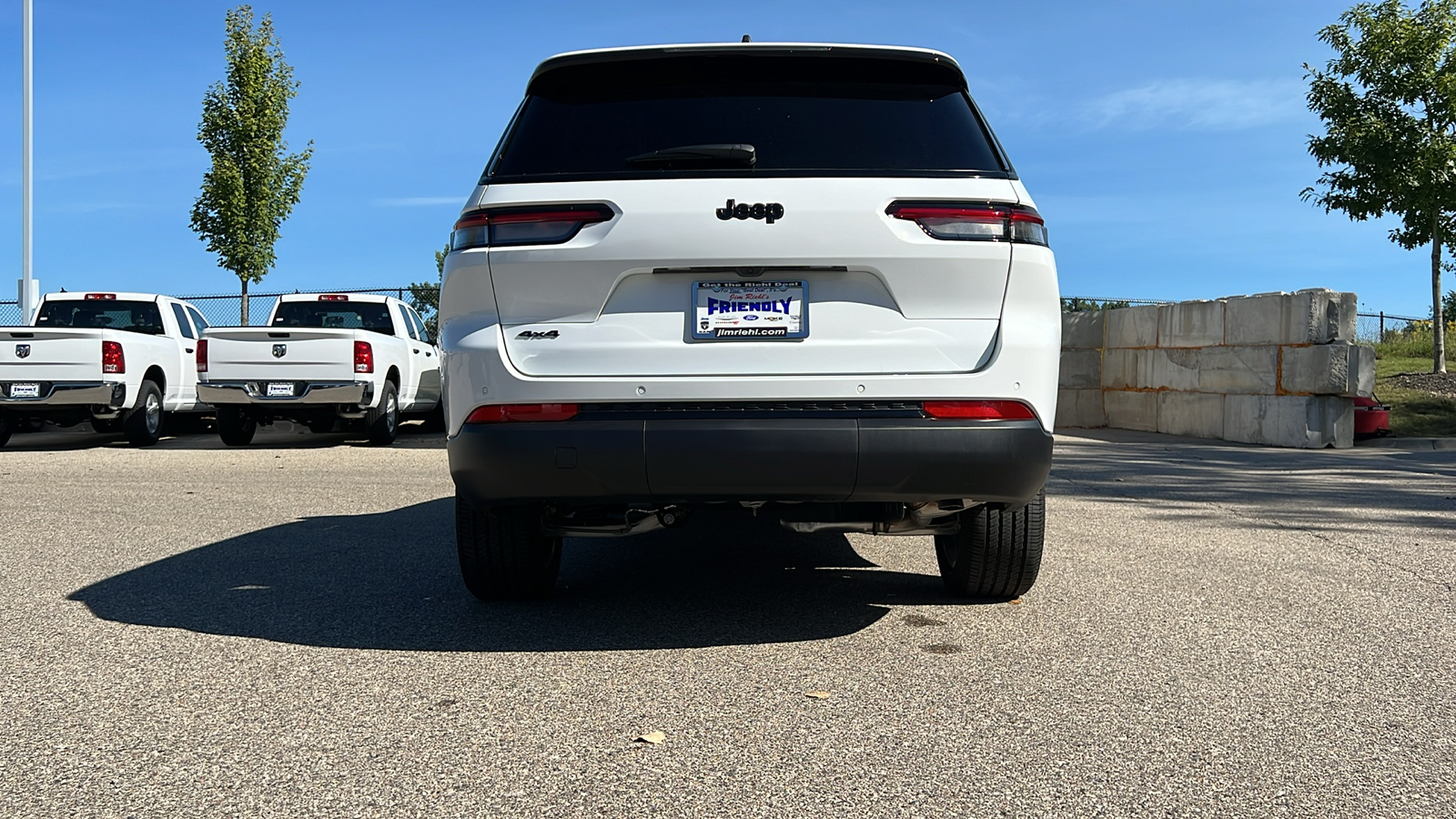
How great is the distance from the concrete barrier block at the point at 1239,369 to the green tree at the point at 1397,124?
7291mm

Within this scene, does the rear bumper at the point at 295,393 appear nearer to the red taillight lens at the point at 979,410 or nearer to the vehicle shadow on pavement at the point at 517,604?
the vehicle shadow on pavement at the point at 517,604

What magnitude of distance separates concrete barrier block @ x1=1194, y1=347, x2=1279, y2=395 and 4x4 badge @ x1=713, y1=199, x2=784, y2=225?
12.8m

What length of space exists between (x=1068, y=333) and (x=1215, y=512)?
12161mm

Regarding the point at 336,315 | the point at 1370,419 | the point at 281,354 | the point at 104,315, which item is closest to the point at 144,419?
the point at 104,315

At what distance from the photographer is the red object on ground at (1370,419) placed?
50.3 ft

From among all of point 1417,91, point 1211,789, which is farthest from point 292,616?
point 1417,91

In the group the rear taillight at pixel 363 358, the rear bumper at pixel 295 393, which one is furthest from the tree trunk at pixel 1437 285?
the rear bumper at pixel 295 393

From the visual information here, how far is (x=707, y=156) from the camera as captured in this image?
3.91m

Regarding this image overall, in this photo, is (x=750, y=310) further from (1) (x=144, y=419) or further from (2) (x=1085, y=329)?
(2) (x=1085, y=329)

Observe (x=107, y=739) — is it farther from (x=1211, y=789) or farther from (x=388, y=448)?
(x=388, y=448)

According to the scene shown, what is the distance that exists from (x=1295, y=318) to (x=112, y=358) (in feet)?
45.7

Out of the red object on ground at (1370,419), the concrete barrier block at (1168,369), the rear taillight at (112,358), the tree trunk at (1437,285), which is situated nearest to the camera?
the rear taillight at (112,358)

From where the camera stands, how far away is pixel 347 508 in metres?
8.09

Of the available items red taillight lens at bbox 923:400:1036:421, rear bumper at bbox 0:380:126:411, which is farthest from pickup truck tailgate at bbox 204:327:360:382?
red taillight lens at bbox 923:400:1036:421
